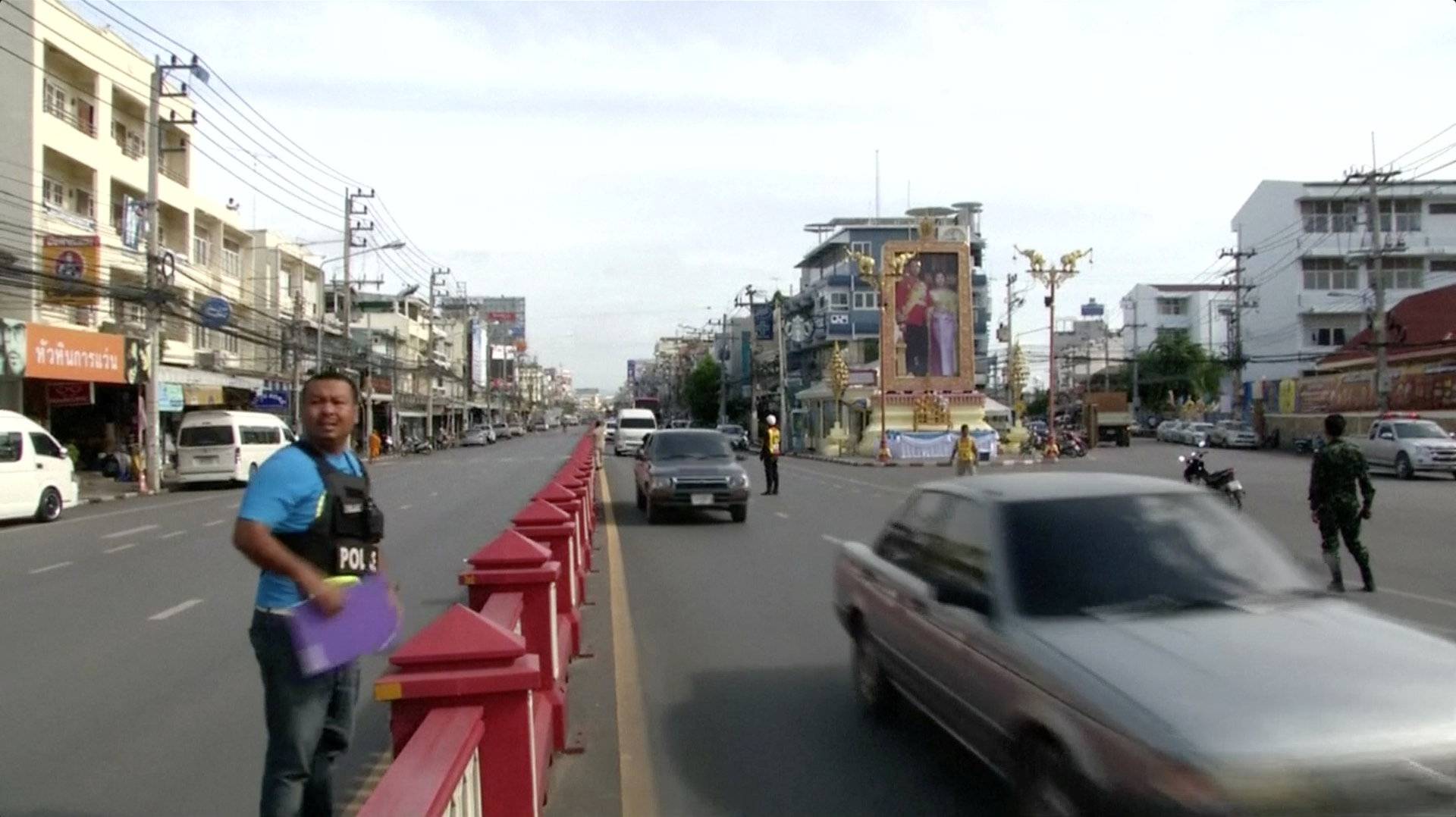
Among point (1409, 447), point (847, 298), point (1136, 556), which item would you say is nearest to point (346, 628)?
point (1136, 556)

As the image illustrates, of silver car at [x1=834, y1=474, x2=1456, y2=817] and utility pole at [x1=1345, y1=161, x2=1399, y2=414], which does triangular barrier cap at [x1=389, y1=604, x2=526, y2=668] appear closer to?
silver car at [x1=834, y1=474, x2=1456, y2=817]

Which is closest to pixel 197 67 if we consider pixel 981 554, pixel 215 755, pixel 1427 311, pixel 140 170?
pixel 140 170

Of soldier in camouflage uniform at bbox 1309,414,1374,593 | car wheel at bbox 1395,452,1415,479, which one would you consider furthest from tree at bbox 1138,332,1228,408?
soldier in camouflage uniform at bbox 1309,414,1374,593

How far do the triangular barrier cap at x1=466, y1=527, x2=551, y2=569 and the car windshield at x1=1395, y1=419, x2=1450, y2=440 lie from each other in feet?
108

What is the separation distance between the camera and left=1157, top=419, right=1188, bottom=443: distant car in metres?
72.9

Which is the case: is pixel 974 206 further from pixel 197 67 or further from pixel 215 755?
pixel 215 755

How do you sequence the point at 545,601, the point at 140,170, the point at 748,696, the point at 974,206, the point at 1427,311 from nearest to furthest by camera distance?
the point at 545,601 → the point at 748,696 → the point at 140,170 → the point at 1427,311 → the point at 974,206

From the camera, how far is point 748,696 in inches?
301

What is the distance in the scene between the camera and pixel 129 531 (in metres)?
20.7

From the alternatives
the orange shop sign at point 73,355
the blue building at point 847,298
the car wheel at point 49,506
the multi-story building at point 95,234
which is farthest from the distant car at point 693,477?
the blue building at point 847,298

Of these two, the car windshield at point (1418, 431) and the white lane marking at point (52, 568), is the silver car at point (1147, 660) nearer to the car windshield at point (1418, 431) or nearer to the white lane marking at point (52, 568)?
the white lane marking at point (52, 568)

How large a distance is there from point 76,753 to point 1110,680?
5.62 meters

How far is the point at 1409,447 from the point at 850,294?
5719cm

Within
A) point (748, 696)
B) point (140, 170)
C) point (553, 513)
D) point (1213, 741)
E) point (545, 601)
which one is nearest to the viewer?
point (1213, 741)
